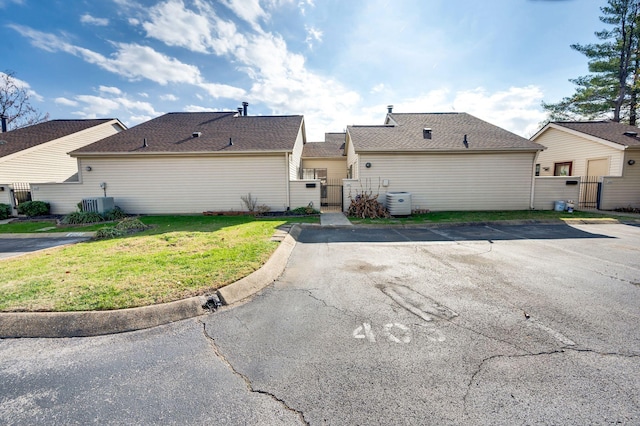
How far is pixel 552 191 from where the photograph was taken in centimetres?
1254

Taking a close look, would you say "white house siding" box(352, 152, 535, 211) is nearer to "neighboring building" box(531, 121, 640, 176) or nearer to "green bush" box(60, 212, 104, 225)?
"neighboring building" box(531, 121, 640, 176)

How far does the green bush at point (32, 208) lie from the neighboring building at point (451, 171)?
1396 centimetres

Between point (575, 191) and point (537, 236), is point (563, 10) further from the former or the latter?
point (537, 236)

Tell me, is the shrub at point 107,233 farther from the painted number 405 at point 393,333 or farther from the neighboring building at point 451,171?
the neighboring building at point 451,171

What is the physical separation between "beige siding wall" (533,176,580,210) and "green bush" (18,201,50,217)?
23097 mm

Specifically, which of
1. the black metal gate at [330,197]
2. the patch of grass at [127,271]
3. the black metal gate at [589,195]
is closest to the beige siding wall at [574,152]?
the black metal gate at [589,195]

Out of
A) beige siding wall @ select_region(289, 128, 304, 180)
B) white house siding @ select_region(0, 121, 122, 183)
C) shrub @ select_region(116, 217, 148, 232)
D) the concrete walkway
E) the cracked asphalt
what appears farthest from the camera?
white house siding @ select_region(0, 121, 122, 183)

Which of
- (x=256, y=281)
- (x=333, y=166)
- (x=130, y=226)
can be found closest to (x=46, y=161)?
(x=130, y=226)

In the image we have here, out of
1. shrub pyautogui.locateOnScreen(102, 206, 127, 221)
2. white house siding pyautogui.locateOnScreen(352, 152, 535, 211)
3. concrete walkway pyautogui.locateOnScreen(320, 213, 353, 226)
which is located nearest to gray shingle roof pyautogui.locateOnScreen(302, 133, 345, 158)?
white house siding pyautogui.locateOnScreen(352, 152, 535, 211)

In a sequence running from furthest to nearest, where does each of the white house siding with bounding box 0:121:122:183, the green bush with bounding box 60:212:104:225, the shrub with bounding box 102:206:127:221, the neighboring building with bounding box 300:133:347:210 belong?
1. the neighboring building with bounding box 300:133:347:210
2. the white house siding with bounding box 0:121:122:183
3. the shrub with bounding box 102:206:127:221
4. the green bush with bounding box 60:212:104:225

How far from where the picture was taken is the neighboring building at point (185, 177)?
1205 cm

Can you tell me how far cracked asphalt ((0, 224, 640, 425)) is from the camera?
1830 millimetres

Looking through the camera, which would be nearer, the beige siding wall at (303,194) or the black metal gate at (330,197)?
the beige siding wall at (303,194)

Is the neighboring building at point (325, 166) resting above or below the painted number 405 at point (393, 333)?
above
